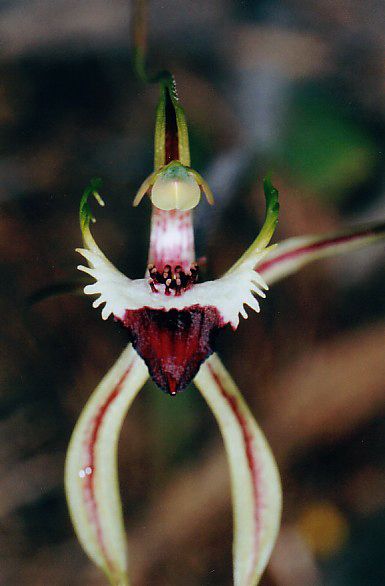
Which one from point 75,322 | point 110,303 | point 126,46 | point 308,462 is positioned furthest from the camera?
point 308,462

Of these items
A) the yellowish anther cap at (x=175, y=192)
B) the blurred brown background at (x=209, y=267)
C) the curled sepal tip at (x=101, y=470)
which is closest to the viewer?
the yellowish anther cap at (x=175, y=192)

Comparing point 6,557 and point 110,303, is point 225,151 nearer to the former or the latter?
point 110,303

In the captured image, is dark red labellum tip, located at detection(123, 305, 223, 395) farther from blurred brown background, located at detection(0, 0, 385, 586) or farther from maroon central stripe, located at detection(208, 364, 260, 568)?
blurred brown background, located at detection(0, 0, 385, 586)

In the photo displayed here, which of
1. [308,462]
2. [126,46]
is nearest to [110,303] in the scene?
[126,46]

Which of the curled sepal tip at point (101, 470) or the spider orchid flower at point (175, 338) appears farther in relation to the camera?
the curled sepal tip at point (101, 470)

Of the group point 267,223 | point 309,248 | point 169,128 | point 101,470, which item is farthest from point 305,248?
point 101,470

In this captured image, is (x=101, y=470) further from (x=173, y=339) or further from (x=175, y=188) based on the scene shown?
(x=175, y=188)

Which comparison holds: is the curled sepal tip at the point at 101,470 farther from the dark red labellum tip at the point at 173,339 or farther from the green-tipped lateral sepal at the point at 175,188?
the green-tipped lateral sepal at the point at 175,188

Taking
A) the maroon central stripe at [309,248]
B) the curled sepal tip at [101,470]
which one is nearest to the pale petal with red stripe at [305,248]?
the maroon central stripe at [309,248]
